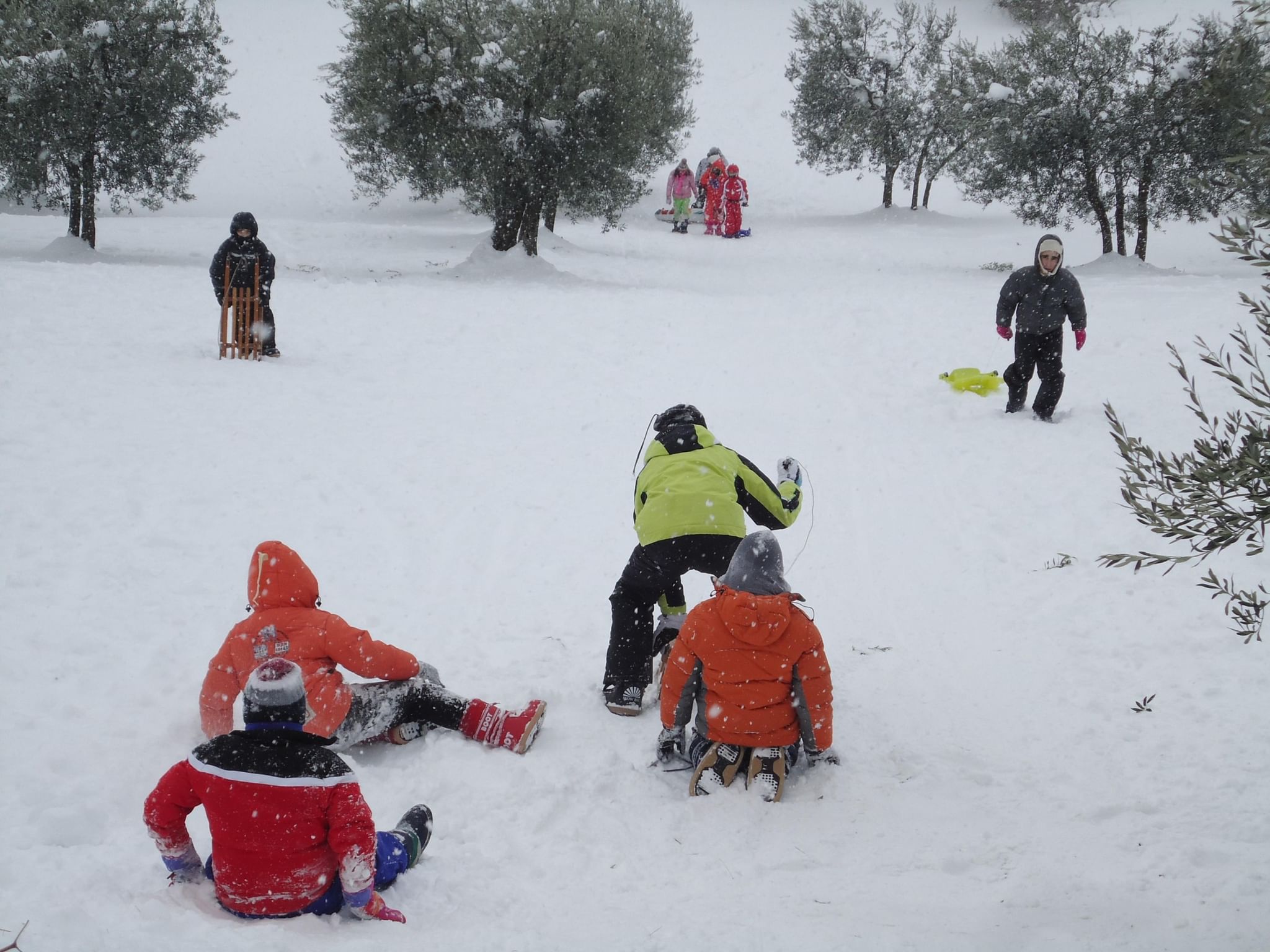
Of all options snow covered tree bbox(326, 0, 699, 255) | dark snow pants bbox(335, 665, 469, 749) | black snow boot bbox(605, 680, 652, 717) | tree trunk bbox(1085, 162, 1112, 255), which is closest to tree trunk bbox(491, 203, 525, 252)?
snow covered tree bbox(326, 0, 699, 255)

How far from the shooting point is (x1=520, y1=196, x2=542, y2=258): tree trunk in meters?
17.2

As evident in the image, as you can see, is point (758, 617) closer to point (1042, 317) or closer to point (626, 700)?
point (626, 700)

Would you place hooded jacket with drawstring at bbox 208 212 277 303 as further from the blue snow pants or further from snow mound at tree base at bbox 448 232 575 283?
the blue snow pants

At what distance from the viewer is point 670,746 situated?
4.24 metres

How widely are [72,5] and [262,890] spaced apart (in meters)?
17.6

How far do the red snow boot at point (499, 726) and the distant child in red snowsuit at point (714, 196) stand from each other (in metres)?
21.1

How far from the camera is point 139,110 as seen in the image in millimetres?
16359

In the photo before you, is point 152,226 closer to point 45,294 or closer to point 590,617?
point 45,294

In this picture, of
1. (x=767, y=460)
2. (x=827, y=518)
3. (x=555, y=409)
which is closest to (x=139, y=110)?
(x=555, y=409)

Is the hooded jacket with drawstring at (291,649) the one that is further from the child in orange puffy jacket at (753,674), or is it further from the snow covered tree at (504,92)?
the snow covered tree at (504,92)

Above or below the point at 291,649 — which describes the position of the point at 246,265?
above

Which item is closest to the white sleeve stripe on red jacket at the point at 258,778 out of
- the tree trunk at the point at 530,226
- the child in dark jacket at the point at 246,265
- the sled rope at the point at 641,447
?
the sled rope at the point at 641,447

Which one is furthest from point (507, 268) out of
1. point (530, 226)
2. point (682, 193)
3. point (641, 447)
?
point (641, 447)

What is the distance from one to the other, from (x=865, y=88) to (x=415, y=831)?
1021 inches
